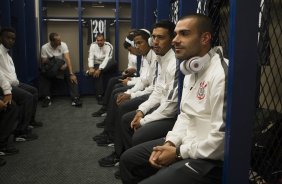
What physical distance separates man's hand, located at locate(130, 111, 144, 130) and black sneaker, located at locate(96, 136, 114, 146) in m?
0.95

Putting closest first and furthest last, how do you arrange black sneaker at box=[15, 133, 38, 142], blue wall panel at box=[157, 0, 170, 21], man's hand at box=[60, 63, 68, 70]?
blue wall panel at box=[157, 0, 170, 21], black sneaker at box=[15, 133, 38, 142], man's hand at box=[60, 63, 68, 70]

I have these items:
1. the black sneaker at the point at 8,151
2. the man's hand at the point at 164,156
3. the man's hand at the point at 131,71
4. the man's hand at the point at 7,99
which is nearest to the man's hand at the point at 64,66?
the man's hand at the point at 131,71

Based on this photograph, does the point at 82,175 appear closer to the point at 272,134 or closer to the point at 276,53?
the point at 272,134

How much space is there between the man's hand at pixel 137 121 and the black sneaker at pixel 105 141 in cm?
95

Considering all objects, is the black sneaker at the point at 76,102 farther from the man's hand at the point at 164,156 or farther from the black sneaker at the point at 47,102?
the man's hand at the point at 164,156

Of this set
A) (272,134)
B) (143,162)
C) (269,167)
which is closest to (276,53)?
(272,134)

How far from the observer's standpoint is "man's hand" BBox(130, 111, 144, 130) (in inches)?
92.0

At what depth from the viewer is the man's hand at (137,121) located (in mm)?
2336

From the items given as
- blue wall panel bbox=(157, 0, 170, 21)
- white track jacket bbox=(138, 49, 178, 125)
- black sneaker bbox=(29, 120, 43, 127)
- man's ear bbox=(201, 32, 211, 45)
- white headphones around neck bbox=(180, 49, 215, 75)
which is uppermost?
blue wall panel bbox=(157, 0, 170, 21)

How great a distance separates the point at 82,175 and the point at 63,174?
0.16m

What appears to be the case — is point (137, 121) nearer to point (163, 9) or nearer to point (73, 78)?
point (163, 9)

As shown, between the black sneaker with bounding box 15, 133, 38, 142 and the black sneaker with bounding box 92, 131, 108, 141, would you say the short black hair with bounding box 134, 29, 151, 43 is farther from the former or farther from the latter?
the black sneaker with bounding box 15, 133, 38, 142

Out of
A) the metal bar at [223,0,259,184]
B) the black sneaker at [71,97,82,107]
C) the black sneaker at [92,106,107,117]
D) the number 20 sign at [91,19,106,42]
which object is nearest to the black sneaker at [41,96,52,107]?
the black sneaker at [71,97,82,107]

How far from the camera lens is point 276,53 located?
187 centimetres
